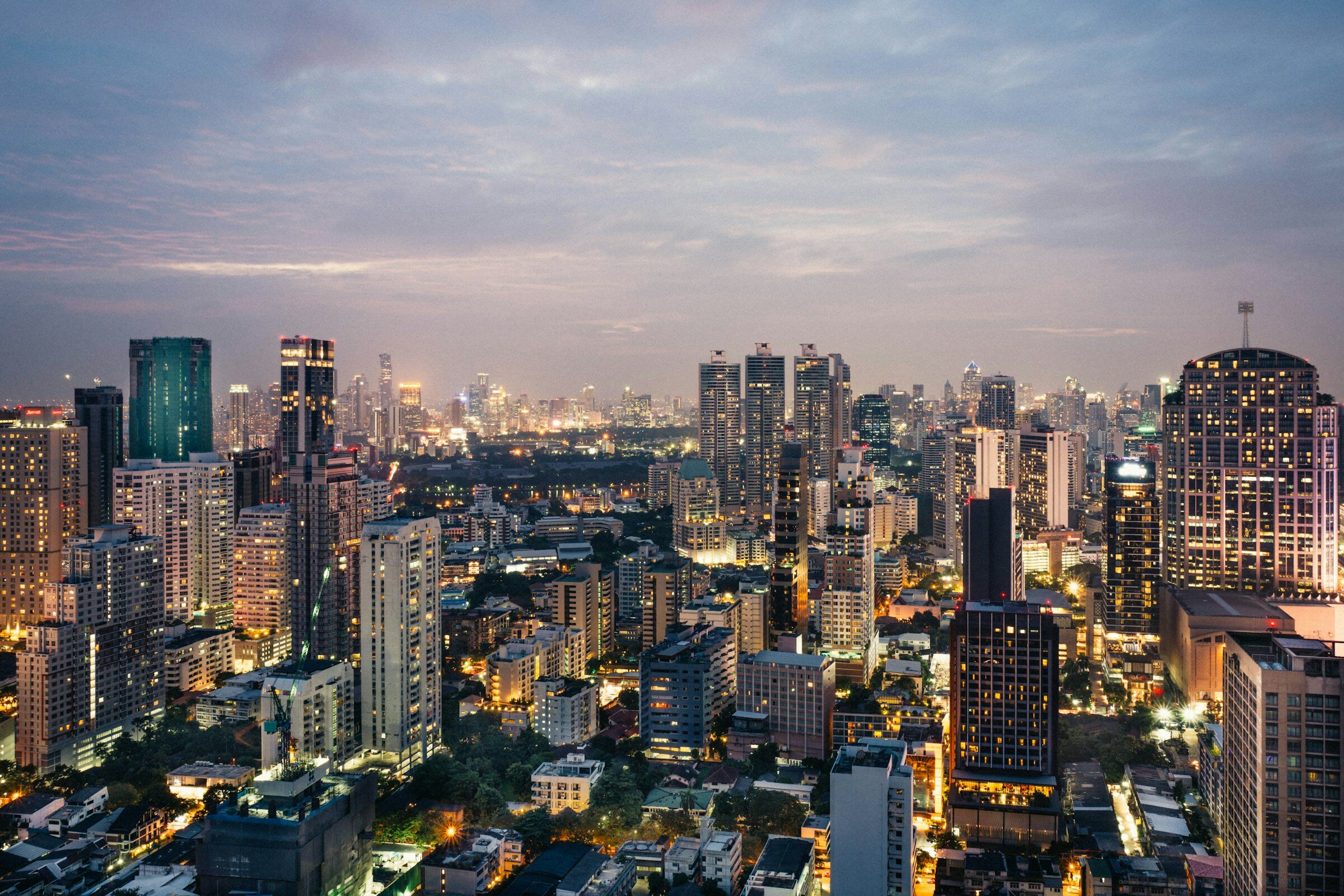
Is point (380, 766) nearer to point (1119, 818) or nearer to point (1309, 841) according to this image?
point (1119, 818)

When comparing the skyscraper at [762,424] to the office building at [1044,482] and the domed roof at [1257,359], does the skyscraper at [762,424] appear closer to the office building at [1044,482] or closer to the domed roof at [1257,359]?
the office building at [1044,482]

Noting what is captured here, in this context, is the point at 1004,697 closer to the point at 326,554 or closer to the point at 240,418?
the point at 326,554

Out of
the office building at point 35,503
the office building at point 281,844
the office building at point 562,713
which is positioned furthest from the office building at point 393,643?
the office building at point 35,503

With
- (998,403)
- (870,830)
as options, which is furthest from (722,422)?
(870,830)

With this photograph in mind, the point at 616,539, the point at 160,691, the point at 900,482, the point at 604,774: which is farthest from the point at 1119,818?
the point at 900,482

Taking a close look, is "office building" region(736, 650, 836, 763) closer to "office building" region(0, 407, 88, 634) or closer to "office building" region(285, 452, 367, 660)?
"office building" region(285, 452, 367, 660)

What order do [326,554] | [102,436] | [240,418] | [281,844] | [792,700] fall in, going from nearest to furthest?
[281,844], [792,700], [326,554], [102,436], [240,418]

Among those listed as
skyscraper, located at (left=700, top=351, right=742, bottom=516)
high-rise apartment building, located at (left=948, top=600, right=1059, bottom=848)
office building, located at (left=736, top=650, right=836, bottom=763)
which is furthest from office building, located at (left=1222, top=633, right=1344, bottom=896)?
skyscraper, located at (left=700, top=351, right=742, bottom=516)
